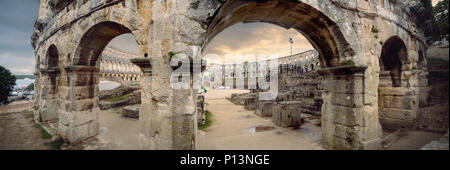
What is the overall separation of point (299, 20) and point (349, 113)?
2.50m

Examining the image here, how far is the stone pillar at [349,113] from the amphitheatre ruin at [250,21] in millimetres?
20

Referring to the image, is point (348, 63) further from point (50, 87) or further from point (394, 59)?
point (50, 87)

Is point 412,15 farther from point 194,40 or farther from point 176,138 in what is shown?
point 176,138

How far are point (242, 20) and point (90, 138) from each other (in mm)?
5687

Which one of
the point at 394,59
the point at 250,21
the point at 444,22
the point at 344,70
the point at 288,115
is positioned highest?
the point at 250,21

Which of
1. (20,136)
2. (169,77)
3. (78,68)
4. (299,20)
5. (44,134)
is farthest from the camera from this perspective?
(44,134)

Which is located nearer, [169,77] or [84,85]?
[169,77]

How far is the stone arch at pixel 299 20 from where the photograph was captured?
3.23 metres

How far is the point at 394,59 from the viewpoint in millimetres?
5582

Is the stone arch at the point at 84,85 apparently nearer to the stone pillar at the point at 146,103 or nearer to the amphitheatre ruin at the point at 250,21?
the amphitheatre ruin at the point at 250,21

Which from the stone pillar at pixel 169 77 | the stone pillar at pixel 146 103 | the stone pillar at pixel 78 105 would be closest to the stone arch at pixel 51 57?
the stone pillar at pixel 78 105

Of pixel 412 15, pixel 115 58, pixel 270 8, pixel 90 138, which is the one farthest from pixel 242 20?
pixel 115 58

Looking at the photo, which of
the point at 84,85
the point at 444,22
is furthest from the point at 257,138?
the point at 84,85

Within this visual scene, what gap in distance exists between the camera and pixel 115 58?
28641 millimetres
